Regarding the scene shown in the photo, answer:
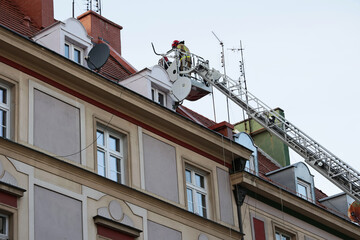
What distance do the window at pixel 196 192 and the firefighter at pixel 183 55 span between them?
9003 millimetres

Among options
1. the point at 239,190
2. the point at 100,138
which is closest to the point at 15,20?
the point at 100,138

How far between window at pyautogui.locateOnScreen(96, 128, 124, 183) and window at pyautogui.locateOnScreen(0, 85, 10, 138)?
296 cm

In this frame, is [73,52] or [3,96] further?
[73,52]

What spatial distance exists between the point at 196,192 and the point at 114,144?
346cm

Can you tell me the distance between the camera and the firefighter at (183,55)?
1447 inches

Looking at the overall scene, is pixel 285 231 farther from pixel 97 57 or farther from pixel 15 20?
pixel 15 20

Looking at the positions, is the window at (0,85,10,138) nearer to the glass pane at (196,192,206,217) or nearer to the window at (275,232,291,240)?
the glass pane at (196,192,206,217)

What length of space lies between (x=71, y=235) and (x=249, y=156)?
29.8 feet

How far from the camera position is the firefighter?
36750mm

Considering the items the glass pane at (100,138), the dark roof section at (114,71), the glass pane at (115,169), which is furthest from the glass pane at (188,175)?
the glass pane at (100,138)

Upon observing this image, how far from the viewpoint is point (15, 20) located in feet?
89.2

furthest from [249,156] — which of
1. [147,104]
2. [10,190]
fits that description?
[10,190]

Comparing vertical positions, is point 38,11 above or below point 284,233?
above

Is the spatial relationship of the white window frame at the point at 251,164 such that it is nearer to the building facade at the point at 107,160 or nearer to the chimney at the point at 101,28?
the building facade at the point at 107,160
